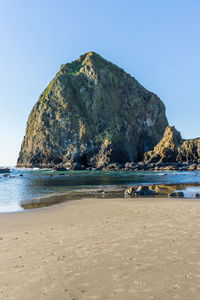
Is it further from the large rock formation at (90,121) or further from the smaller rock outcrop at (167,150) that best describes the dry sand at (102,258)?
the large rock formation at (90,121)

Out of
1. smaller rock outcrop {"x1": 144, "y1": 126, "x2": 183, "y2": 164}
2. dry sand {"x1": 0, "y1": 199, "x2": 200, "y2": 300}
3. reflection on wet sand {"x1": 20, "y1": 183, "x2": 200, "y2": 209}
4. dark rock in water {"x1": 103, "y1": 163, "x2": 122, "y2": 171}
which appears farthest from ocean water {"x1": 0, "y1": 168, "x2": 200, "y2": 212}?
smaller rock outcrop {"x1": 144, "y1": 126, "x2": 183, "y2": 164}

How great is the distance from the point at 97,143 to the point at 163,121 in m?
51.5

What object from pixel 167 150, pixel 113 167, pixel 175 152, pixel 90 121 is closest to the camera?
pixel 113 167

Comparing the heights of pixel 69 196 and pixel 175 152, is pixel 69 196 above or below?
below

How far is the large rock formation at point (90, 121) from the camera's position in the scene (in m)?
109

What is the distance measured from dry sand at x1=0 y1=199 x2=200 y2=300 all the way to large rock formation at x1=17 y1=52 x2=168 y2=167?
298 feet

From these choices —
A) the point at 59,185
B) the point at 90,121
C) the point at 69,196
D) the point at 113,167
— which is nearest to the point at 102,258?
the point at 69,196

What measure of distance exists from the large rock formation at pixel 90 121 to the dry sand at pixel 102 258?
298 feet

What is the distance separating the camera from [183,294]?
4.86 meters

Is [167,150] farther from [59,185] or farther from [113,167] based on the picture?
[59,185]

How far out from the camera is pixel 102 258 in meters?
6.82

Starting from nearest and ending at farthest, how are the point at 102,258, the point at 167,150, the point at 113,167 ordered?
the point at 102,258, the point at 113,167, the point at 167,150

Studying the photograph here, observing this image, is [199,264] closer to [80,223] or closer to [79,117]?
[80,223]

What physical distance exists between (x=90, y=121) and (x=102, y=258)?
112 metres
